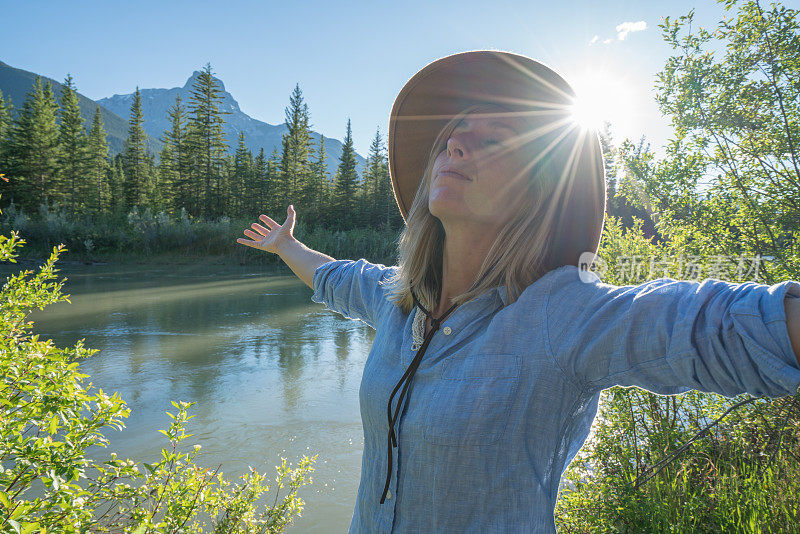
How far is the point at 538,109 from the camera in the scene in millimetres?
1117

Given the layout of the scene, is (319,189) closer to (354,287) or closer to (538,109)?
(354,287)

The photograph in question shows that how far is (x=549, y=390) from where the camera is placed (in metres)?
0.79

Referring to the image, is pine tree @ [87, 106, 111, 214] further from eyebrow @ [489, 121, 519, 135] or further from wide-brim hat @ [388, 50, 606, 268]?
eyebrow @ [489, 121, 519, 135]

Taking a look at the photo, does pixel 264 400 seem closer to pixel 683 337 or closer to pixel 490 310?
pixel 490 310

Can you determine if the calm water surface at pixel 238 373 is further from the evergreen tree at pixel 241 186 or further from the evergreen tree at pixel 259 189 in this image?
the evergreen tree at pixel 241 186

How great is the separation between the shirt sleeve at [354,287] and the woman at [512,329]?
0.23 meters

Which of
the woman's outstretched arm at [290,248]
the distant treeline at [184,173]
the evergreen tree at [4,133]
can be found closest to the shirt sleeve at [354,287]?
the woman's outstretched arm at [290,248]

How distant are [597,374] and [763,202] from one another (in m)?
2.50

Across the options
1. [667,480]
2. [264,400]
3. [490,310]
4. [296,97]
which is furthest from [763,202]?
[296,97]

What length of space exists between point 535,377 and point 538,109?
0.67 meters

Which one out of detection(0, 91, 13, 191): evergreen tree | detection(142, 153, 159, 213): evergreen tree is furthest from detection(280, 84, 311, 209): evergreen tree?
detection(0, 91, 13, 191): evergreen tree

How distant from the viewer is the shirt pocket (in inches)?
31.7

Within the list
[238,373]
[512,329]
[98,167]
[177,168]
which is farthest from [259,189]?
[512,329]

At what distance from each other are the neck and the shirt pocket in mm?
293
